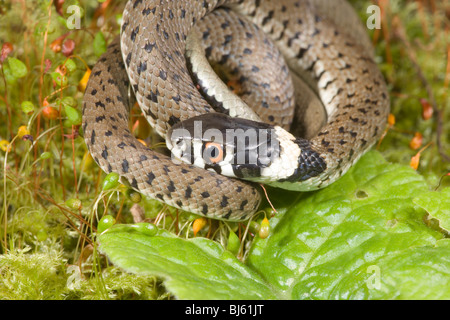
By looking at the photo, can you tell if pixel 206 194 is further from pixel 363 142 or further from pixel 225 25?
pixel 225 25

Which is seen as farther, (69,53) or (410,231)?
(69,53)

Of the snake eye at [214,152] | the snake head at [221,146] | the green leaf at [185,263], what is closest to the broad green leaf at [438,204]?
the snake head at [221,146]

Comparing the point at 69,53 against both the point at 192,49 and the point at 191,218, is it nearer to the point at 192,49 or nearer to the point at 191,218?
the point at 192,49

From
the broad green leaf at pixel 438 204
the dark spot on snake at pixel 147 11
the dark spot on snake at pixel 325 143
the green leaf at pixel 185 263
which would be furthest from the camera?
the dark spot on snake at pixel 325 143

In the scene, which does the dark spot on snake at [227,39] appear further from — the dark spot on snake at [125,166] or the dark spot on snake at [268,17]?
the dark spot on snake at [125,166]

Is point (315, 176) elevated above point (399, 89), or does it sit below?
below
